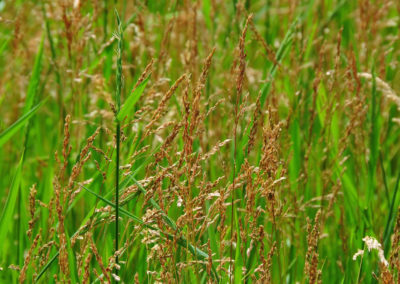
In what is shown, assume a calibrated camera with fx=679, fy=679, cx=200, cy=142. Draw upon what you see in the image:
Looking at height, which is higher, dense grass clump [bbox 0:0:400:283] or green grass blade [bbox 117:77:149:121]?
green grass blade [bbox 117:77:149:121]

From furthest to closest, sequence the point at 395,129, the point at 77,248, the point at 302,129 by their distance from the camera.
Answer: the point at 395,129 < the point at 302,129 < the point at 77,248

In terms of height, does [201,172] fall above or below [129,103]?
below

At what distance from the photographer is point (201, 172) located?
213 centimetres

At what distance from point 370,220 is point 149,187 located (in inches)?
33.0

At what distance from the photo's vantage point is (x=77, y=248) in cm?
189

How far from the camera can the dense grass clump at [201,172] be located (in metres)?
1.47

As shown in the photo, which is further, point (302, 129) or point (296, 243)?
point (302, 129)

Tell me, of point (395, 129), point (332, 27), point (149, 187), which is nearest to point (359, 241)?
point (149, 187)

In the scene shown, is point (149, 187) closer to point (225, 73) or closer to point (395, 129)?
point (225, 73)

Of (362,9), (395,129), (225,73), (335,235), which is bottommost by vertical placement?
(335,235)

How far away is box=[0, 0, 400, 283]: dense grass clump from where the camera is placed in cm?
147

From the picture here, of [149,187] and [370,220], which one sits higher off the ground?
[149,187]

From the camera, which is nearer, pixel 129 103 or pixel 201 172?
pixel 129 103

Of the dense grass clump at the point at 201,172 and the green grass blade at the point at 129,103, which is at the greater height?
the green grass blade at the point at 129,103
